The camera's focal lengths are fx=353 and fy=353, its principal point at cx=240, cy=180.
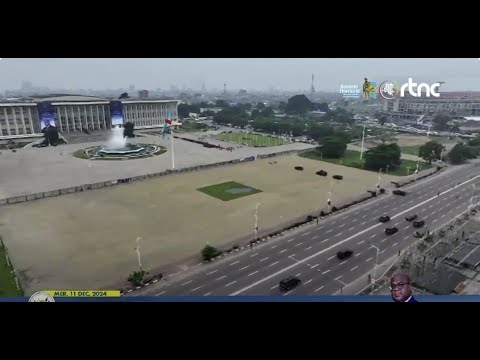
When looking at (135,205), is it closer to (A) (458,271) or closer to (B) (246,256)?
(B) (246,256)

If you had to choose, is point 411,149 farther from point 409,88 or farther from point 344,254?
point 344,254

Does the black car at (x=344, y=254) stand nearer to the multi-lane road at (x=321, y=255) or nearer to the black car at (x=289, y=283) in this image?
the multi-lane road at (x=321, y=255)

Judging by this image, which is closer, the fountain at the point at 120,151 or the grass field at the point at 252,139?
the fountain at the point at 120,151

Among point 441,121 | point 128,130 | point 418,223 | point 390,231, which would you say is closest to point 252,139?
point 128,130

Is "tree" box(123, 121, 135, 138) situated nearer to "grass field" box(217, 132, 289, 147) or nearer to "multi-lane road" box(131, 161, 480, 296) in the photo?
"grass field" box(217, 132, 289, 147)

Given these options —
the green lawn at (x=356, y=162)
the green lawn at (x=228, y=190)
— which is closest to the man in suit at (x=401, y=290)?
the green lawn at (x=228, y=190)

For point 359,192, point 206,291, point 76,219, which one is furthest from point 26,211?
point 359,192
